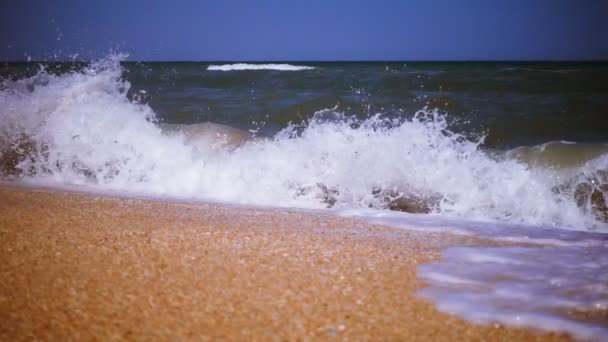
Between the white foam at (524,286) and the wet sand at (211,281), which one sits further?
the white foam at (524,286)

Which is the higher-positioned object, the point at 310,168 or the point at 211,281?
Result: the point at 310,168

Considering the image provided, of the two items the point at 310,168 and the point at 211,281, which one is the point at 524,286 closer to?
the point at 211,281

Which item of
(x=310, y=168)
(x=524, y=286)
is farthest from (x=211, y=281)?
(x=310, y=168)

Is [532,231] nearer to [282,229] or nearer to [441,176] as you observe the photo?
[441,176]

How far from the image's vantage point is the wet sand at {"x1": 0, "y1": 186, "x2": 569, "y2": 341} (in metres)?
1.50

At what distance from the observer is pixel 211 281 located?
185 centimetres

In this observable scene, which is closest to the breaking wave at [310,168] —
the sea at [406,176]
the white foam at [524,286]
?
the sea at [406,176]

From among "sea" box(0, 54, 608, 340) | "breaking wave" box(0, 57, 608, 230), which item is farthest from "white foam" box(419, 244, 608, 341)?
"breaking wave" box(0, 57, 608, 230)

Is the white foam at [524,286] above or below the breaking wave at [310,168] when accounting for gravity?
below

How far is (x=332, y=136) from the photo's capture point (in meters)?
4.80

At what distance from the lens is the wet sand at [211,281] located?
59.2 inches

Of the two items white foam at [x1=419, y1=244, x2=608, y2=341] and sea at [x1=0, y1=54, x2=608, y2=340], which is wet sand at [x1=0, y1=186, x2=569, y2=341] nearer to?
white foam at [x1=419, y1=244, x2=608, y2=341]

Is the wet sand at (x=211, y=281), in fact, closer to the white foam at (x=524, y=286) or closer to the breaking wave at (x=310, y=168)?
the white foam at (x=524, y=286)

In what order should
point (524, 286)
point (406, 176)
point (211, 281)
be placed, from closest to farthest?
1. point (211, 281)
2. point (524, 286)
3. point (406, 176)
